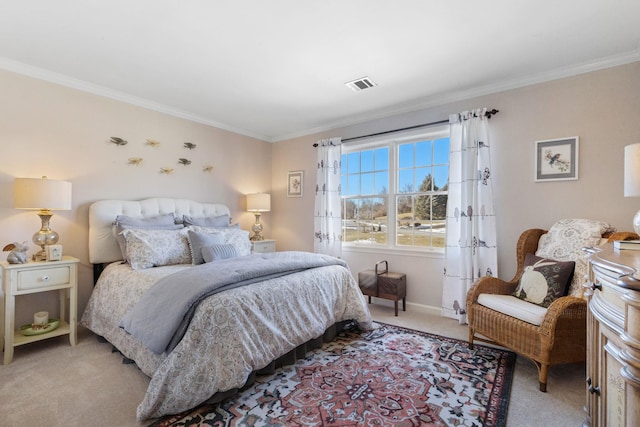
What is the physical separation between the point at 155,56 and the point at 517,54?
299 centimetres

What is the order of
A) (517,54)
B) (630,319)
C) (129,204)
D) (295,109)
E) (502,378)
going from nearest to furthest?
(630,319) < (502,378) < (517,54) < (129,204) < (295,109)

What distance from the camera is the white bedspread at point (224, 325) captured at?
1.62 meters

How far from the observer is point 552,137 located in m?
2.75

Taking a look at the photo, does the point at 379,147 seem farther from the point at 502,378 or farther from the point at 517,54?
the point at 502,378

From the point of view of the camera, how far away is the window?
138 inches

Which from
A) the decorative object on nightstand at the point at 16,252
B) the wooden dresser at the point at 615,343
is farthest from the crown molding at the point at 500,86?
the decorative object on nightstand at the point at 16,252

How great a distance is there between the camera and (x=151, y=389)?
5.33 ft

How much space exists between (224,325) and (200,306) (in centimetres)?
18

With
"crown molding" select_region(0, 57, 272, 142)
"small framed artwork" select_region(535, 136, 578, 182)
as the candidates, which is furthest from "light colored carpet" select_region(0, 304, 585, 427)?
"crown molding" select_region(0, 57, 272, 142)

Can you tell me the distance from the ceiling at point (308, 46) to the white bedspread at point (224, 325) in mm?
1805

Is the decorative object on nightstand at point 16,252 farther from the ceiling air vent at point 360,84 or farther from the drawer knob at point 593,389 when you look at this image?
the drawer knob at point 593,389

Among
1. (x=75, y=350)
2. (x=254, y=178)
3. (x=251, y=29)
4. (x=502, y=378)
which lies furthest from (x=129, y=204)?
(x=502, y=378)

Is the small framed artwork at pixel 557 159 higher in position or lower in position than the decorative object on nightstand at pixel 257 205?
higher

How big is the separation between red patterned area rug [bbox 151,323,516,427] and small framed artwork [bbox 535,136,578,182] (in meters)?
1.66
